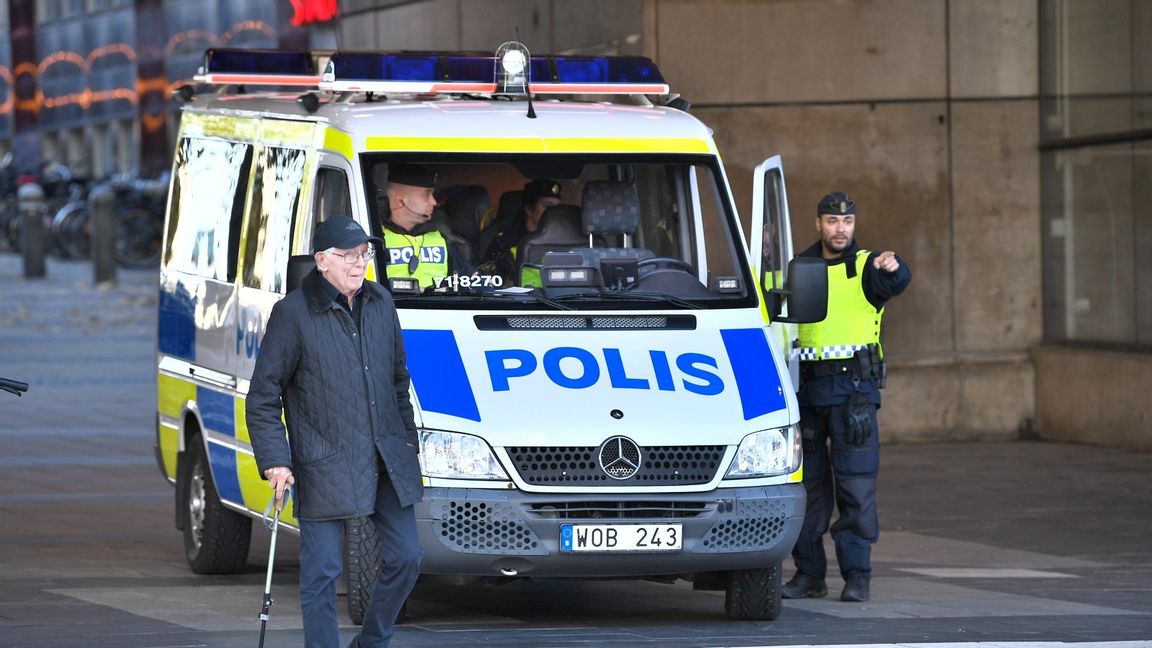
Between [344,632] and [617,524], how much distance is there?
3.80ft

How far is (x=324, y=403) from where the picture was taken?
7.18m

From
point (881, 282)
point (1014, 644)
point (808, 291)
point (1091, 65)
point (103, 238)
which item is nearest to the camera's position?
point (1014, 644)

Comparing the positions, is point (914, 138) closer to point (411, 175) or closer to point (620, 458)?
point (411, 175)

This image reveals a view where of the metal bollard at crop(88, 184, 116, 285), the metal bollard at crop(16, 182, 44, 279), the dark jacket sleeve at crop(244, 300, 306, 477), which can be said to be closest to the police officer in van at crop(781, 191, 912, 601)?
the dark jacket sleeve at crop(244, 300, 306, 477)

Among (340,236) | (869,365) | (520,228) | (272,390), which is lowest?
(869,365)

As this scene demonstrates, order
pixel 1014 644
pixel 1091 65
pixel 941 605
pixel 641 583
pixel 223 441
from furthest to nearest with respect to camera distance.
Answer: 1. pixel 1091 65
2. pixel 641 583
3. pixel 223 441
4. pixel 941 605
5. pixel 1014 644

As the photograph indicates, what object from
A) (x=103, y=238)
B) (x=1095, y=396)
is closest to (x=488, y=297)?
(x=1095, y=396)

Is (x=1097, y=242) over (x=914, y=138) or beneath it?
beneath

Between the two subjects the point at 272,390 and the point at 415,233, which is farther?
the point at 415,233

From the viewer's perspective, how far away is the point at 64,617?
9.00 meters

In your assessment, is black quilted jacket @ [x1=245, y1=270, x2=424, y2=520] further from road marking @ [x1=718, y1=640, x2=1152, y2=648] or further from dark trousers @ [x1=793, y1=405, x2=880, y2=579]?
dark trousers @ [x1=793, y1=405, x2=880, y2=579]

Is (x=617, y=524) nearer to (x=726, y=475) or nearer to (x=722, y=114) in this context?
(x=726, y=475)

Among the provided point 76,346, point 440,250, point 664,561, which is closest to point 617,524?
point 664,561

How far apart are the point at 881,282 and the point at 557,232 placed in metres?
1.47
